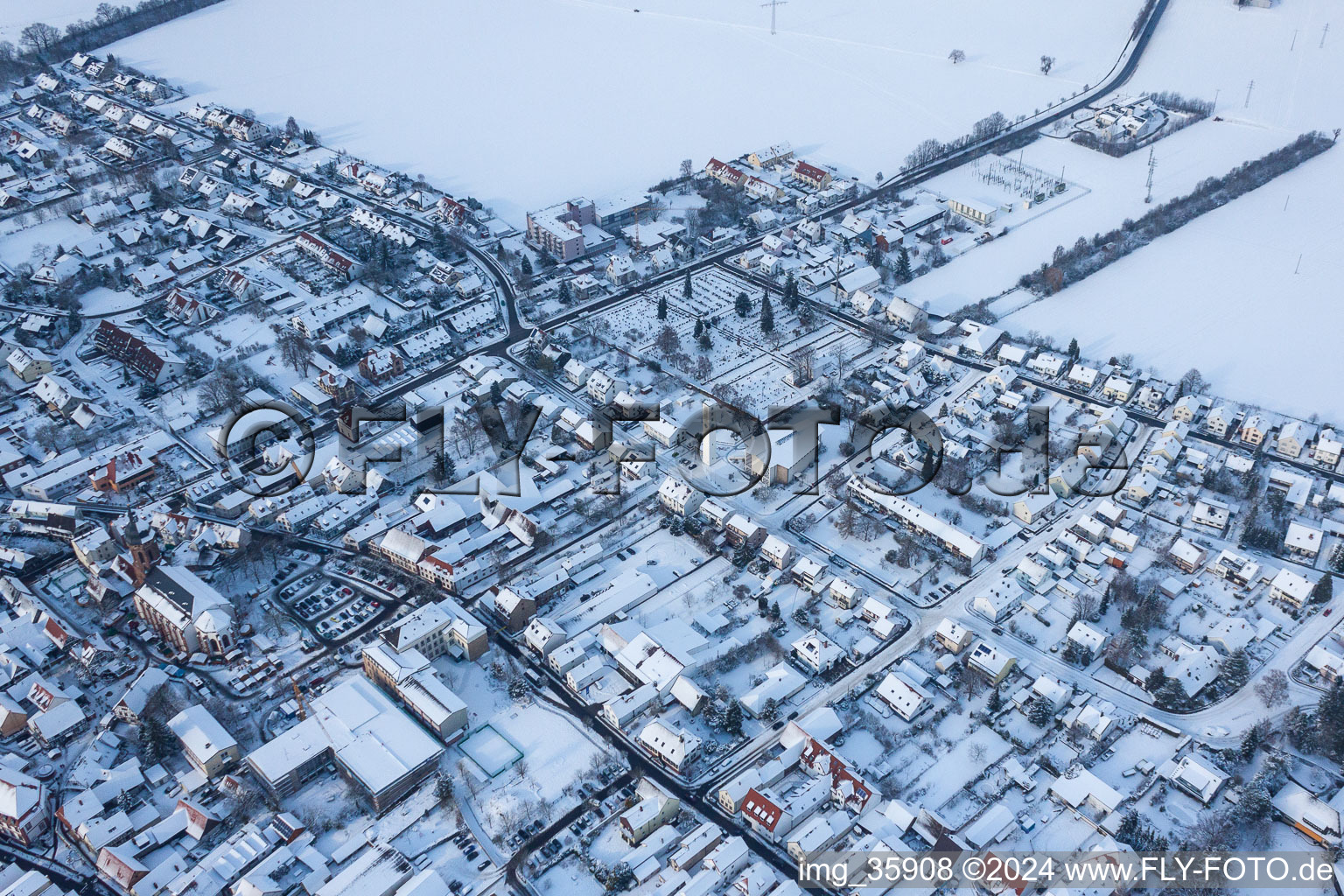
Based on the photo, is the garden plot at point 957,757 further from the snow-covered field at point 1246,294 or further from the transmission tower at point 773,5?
the transmission tower at point 773,5

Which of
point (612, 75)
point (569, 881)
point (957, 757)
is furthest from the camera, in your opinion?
point (612, 75)

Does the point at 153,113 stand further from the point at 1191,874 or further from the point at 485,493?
the point at 1191,874

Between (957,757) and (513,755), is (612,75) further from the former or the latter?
(957,757)

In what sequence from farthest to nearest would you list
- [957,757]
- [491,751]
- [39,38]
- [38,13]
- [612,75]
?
[38,13], [39,38], [612,75], [491,751], [957,757]

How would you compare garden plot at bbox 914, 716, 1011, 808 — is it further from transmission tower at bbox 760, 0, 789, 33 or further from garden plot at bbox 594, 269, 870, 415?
transmission tower at bbox 760, 0, 789, 33

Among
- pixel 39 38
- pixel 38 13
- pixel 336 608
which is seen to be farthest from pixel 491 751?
pixel 38 13

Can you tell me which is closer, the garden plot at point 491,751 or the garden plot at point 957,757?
the garden plot at point 957,757

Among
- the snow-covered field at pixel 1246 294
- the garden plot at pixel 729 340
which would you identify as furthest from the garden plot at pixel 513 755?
the snow-covered field at pixel 1246 294
